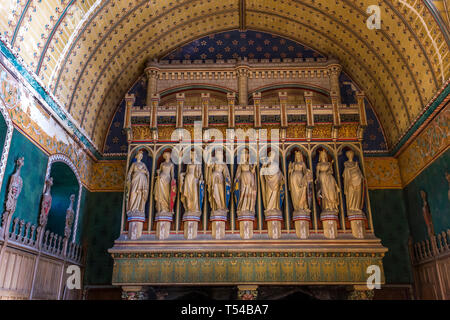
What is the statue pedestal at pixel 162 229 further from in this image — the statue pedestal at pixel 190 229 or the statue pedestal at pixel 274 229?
the statue pedestal at pixel 274 229

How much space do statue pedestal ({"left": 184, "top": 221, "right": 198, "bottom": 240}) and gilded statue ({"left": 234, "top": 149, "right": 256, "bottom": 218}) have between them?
1.41 meters

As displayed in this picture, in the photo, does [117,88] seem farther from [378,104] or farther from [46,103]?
[378,104]

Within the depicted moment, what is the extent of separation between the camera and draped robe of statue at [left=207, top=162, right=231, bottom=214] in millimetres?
12180

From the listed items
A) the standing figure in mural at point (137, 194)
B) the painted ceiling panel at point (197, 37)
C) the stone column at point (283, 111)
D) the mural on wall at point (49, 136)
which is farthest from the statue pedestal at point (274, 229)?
the mural on wall at point (49, 136)

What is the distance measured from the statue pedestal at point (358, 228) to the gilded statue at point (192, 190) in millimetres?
4744

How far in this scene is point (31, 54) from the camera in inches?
410

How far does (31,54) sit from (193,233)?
6.78 meters

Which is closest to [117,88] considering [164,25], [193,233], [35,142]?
[164,25]

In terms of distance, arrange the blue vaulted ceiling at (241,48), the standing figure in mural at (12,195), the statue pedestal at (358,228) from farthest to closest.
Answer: the blue vaulted ceiling at (241,48) < the statue pedestal at (358,228) < the standing figure in mural at (12,195)

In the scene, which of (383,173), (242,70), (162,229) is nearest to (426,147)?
(383,173)

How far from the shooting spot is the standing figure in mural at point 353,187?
39.5 feet

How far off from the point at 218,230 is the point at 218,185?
140 centimetres

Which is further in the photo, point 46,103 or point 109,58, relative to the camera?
point 109,58

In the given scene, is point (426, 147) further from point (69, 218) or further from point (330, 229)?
point (69, 218)
